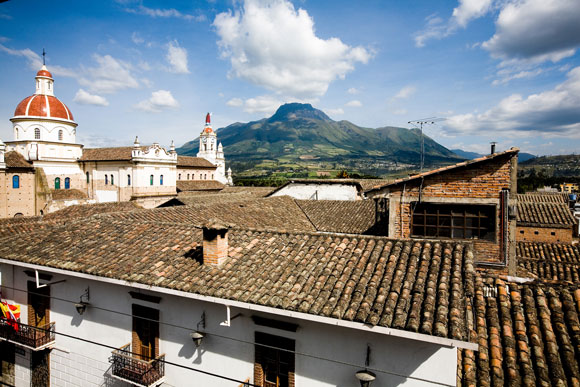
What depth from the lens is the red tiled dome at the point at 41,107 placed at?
43438 millimetres

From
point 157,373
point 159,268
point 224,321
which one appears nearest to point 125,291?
point 159,268

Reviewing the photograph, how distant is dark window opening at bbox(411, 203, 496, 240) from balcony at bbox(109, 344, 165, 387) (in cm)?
834

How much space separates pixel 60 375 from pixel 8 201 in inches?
1476

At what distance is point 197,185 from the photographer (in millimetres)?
52156

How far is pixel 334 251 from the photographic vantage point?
704 centimetres

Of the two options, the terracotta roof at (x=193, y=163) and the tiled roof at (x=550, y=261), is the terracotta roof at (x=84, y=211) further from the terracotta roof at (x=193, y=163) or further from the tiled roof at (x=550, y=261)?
the terracotta roof at (x=193, y=163)

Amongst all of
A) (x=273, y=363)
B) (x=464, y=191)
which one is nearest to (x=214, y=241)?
(x=273, y=363)

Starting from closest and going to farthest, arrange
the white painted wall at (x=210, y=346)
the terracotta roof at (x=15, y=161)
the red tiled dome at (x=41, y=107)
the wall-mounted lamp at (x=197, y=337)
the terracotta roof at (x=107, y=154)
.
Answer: the white painted wall at (x=210, y=346) < the wall-mounted lamp at (x=197, y=337) < the terracotta roof at (x=15, y=161) < the terracotta roof at (x=107, y=154) < the red tiled dome at (x=41, y=107)

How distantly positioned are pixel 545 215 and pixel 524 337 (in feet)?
68.3

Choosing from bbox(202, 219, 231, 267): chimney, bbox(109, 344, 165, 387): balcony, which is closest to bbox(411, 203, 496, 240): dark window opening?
bbox(202, 219, 231, 267): chimney

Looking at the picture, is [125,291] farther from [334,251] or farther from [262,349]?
[334,251]

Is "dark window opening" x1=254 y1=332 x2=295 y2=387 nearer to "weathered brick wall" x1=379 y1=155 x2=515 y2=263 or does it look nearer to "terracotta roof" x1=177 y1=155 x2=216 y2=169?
"weathered brick wall" x1=379 y1=155 x2=515 y2=263

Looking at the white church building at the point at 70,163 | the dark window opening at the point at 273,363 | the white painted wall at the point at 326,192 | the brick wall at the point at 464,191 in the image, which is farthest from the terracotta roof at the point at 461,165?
the white church building at the point at 70,163

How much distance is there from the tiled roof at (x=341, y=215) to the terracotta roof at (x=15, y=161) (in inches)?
1410
